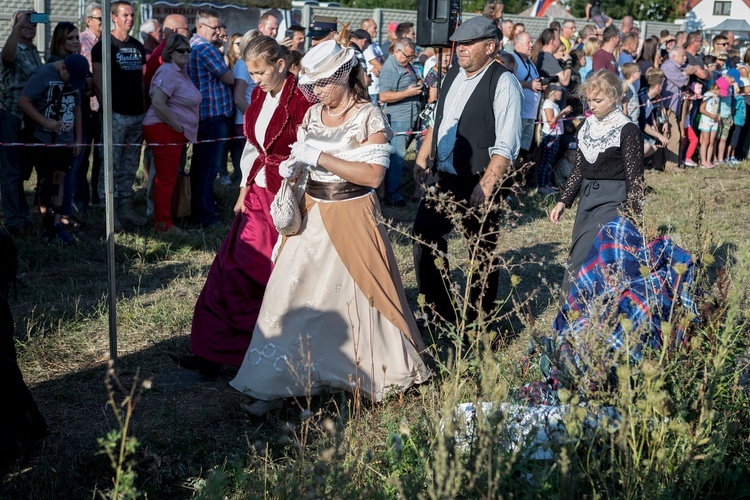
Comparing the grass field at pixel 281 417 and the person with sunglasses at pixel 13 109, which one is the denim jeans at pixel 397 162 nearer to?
the grass field at pixel 281 417

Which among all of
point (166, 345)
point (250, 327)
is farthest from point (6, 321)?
point (166, 345)

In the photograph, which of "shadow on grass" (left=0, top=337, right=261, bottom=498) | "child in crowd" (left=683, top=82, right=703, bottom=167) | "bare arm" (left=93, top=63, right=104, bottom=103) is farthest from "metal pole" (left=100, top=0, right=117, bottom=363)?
"child in crowd" (left=683, top=82, right=703, bottom=167)

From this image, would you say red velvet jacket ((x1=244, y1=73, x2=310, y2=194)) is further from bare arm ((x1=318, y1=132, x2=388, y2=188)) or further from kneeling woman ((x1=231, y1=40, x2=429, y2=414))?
bare arm ((x1=318, y1=132, x2=388, y2=188))

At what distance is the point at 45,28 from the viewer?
15.1 metres

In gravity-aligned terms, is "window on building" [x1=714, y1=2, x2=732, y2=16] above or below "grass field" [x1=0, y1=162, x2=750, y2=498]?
above

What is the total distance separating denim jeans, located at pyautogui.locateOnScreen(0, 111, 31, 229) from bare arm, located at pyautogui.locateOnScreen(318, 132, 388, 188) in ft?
15.3

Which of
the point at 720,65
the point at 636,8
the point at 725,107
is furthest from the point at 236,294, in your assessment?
the point at 636,8

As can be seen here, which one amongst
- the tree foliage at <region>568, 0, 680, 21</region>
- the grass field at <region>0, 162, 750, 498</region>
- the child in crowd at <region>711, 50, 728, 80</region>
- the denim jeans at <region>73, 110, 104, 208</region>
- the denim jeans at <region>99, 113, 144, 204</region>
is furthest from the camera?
the tree foliage at <region>568, 0, 680, 21</region>

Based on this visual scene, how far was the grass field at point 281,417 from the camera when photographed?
2967mm

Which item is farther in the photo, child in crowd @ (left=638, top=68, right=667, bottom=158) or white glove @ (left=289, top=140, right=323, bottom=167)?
child in crowd @ (left=638, top=68, right=667, bottom=158)

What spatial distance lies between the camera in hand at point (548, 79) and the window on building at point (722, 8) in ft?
134

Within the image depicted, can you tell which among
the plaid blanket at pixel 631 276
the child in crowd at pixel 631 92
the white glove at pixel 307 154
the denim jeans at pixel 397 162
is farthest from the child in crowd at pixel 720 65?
the white glove at pixel 307 154

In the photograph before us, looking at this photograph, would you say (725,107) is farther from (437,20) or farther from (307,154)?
(307,154)

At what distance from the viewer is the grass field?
2.97 metres
